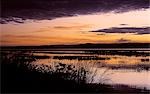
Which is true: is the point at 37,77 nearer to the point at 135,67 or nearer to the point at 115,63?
the point at 115,63

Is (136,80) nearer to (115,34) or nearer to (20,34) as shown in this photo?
(115,34)

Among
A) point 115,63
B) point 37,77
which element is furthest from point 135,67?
point 37,77

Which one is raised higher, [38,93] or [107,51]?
[107,51]

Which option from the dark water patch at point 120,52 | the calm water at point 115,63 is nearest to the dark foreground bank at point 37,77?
the calm water at point 115,63

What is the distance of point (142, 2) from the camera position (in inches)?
127

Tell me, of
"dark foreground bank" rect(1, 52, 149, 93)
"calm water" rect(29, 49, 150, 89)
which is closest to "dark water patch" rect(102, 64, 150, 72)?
"calm water" rect(29, 49, 150, 89)

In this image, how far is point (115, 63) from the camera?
3221mm

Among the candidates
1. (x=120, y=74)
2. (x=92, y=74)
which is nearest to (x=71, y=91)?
(x=92, y=74)

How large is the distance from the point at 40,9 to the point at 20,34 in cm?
27

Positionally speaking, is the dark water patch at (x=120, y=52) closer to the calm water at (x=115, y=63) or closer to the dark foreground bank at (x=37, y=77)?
the calm water at (x=115, y=63)

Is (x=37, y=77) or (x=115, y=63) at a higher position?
(x=115, y=63)

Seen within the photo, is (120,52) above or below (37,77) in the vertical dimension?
above

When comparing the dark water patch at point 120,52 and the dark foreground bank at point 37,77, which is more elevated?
the dark water patch at point 120,52

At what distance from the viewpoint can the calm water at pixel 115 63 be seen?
3184mm
